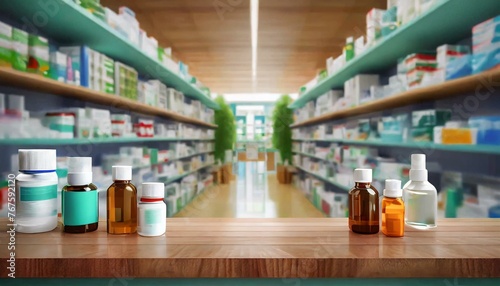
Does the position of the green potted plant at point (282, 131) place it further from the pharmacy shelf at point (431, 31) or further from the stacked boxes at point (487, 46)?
the stacked boxes at point (487, 46)

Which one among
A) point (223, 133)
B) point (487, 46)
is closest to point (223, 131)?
point (223, 133)

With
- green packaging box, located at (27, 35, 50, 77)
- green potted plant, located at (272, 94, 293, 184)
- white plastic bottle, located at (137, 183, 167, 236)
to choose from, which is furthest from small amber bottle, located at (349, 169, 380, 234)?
green potted plant, located at (272, 94, 293, 184)

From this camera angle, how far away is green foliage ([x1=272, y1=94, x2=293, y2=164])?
9.73 meters

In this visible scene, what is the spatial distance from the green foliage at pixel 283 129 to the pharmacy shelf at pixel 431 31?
5833 millimetres

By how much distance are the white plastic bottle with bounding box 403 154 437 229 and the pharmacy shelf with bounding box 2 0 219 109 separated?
2.10m

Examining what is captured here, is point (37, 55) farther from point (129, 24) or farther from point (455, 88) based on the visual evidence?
point (455, 88)

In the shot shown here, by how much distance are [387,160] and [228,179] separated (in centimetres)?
714

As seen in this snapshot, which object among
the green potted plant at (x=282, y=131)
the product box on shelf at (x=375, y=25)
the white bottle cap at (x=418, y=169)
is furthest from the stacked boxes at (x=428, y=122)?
the green potted plant at (x=282, y=131)

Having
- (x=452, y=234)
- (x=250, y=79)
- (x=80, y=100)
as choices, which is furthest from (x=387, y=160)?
(x=250, y=79)

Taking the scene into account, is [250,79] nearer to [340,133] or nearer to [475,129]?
[340,133]

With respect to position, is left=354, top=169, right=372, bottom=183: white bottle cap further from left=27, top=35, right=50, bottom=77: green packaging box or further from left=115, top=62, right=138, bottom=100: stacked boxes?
left=115, top=62, right=138, bottom=100: stacked boxes

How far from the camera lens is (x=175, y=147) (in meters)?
5.94

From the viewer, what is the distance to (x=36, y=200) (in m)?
0.92

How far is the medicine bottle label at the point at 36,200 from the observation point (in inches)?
35.9
